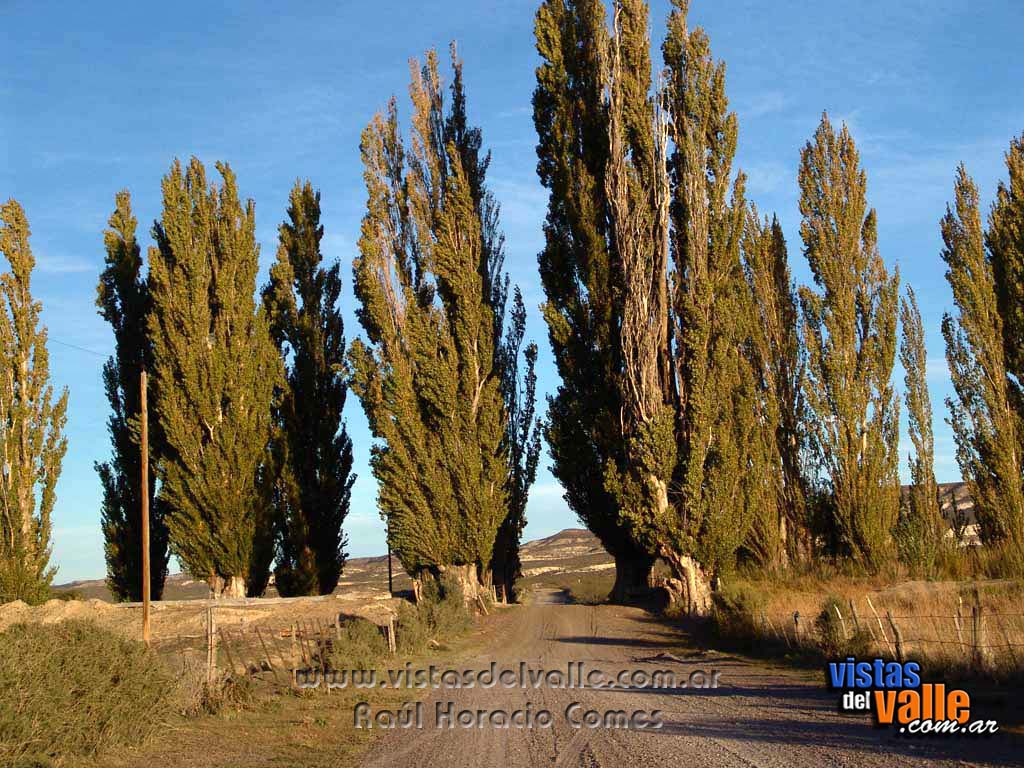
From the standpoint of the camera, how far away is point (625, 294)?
2133 cm

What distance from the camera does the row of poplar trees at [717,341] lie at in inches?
789

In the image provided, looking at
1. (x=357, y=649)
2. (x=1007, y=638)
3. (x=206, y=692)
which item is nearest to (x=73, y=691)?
(x=206, y=692)

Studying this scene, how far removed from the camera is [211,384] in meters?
25.0

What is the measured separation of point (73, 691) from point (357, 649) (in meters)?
5.54

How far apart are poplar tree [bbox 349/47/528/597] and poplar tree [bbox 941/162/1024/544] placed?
13.1 meters

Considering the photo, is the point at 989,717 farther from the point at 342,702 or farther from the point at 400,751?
the point at 342,702

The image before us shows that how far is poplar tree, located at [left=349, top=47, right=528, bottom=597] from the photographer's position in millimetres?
22406

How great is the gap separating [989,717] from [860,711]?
3.92 feet

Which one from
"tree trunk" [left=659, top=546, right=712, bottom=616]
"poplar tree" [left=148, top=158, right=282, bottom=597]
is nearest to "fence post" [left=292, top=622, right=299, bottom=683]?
"tree trunk" [left=659, top=546, right=712, bottom=616]

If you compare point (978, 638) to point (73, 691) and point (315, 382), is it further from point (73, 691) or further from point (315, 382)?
point (315, 382)

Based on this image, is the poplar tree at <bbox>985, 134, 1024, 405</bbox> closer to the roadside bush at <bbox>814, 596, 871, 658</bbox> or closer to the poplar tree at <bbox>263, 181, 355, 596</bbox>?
the roadside bush at <bbox>814, 596, 871, 658</bbox>

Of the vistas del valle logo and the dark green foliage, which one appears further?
the dark green foliage

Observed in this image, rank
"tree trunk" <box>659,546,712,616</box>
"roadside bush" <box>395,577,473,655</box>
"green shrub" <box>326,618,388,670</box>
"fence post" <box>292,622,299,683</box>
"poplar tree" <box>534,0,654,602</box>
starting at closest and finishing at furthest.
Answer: "fence post" <box>292,622,299,683</box> → "green shrub" <box>326,618,388,670</box> → "roadside bush" <box>395,577,473,655</box> → "tree trunk" <box>659,546,712,616</box> → "poplar tree" <box>534,0,654,602</box>

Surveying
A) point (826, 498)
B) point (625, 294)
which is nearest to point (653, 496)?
point (625, 294)
